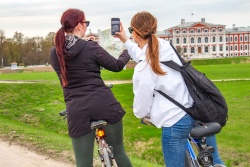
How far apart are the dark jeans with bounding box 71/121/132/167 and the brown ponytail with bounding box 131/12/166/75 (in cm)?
101

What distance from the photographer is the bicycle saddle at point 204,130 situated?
11.8ft

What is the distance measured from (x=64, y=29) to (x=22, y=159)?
12.5ft

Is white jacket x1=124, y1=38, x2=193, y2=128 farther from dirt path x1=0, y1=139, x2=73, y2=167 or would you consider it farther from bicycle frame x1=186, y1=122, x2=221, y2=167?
dirt path x1=0, y1=139, x2=73, y2=167

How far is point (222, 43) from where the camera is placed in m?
121

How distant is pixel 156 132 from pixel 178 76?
762 centimetres

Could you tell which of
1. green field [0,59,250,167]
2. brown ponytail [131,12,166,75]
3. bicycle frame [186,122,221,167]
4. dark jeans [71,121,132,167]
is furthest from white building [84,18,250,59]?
brown ponytail [131,12,166,75]

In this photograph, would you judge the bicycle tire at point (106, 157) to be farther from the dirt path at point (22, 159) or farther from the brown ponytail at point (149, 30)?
the dirt path at point (22, 159)

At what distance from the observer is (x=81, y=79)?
4105 millimetres

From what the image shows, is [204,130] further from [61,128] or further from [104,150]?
Result: [61,128]

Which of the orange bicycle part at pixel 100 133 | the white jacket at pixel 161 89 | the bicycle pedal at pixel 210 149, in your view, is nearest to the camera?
the white jacket at pixel 161 89

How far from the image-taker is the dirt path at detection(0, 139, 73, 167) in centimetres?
687

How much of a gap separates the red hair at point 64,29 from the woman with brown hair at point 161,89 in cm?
70

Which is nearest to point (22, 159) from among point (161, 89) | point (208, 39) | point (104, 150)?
point (104, 150)

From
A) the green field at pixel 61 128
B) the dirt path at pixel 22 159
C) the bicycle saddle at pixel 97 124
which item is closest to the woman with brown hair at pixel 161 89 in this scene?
the bicycle saddle at pixel 97 124
